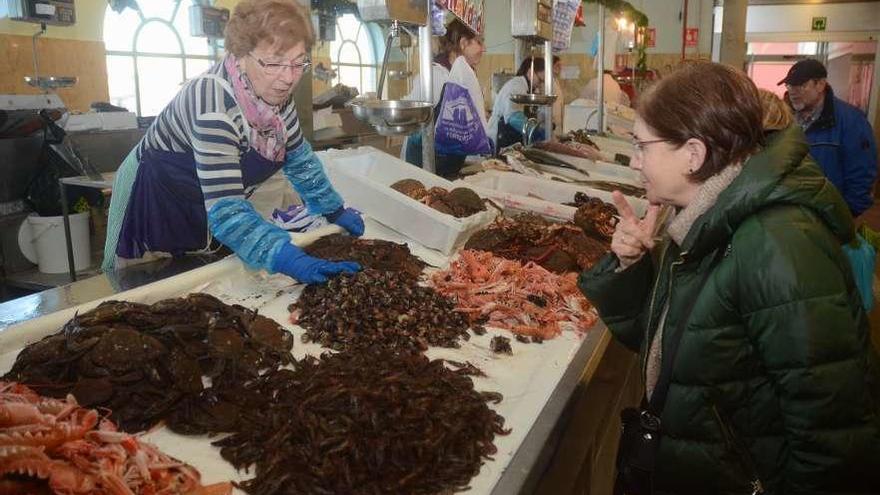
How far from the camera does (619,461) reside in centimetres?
185

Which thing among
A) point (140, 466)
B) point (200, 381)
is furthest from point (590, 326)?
point (140, 466)

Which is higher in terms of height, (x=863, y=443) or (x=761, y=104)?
(x=761, y=104)

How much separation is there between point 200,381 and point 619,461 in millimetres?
1151

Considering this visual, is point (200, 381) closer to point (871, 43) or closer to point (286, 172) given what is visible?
point (286, 172)

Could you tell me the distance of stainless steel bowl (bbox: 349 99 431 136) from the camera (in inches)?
138

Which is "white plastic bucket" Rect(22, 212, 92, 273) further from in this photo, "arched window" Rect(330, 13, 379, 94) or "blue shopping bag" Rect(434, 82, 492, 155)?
"arched window" Rect(330, 13, 379, 94)

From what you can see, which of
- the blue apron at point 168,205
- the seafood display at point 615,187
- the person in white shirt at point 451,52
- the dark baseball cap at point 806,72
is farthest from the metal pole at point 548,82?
the blue apron at point 168,205

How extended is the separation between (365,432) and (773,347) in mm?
928

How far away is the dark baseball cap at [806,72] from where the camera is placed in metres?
5.07

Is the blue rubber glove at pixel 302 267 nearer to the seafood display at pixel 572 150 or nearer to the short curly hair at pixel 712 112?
the short curly hair at pixel 712 112

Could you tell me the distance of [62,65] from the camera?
10.2m

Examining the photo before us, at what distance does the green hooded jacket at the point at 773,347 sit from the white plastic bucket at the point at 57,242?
6034mm

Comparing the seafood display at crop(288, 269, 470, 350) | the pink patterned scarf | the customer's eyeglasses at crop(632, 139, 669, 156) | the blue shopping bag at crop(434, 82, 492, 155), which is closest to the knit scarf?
the customer's eyeglasses at crop(632, 139, 669, 156)

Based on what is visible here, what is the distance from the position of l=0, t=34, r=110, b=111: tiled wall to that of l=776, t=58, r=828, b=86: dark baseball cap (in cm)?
949
